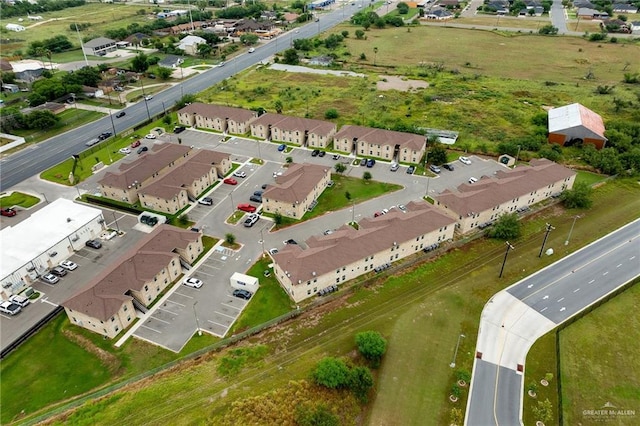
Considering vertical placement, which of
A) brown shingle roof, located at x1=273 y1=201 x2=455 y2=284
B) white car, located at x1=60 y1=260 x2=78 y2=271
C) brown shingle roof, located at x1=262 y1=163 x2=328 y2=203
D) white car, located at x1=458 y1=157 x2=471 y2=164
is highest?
brown shingle roof, located at x1=262 y1=163 x2=328 y2=203

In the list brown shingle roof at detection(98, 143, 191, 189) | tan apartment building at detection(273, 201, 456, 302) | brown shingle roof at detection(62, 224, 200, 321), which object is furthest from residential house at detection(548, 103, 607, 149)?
brown shingle roof at detection(98, 143, 191, 189)

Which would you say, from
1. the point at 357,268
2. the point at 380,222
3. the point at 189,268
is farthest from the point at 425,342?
the point at 189,268

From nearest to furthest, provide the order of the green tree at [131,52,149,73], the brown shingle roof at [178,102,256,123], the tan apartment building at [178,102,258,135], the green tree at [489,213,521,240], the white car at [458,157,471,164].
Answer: the green tree at [489,213,521,240] → the white car at [458,157,471,164] → the tan apartment building at [178,102,258,135] → the brown shingle roof at [178,102,256,123] → the green tree at [131,52,149,73]

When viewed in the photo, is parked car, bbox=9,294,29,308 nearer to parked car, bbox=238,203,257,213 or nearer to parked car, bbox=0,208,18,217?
parked car, bbox=0,208,18,217

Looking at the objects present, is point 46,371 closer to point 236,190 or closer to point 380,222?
point 236,190

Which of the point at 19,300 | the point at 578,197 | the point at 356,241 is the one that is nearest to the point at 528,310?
the point at 356,241
